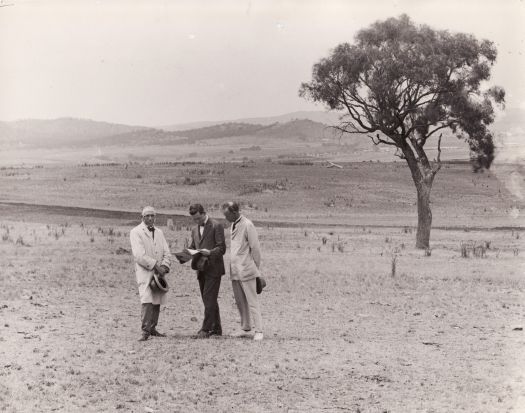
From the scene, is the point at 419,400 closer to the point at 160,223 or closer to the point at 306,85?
the point at 306,85

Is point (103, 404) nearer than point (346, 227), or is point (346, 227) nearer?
point (103, 404)

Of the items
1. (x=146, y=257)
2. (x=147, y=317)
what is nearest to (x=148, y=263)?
(x=146, y=257)

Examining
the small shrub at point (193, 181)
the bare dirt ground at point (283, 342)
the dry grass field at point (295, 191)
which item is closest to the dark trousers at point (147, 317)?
the bare dirt ground at point (283, 342)

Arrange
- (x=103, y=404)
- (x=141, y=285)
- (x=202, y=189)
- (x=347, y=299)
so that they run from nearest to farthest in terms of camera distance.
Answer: (x=103, y=404) < (x=141, y=285) < (x=347, y=299) < (x=202, y=189)

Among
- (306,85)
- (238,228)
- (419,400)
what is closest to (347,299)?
(238,228)

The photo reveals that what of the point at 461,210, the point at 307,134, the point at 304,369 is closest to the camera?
the point at 304,369

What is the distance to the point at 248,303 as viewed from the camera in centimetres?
1084

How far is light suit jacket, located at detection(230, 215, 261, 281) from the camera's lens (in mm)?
10711

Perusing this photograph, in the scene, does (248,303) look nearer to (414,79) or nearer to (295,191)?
(414,79)

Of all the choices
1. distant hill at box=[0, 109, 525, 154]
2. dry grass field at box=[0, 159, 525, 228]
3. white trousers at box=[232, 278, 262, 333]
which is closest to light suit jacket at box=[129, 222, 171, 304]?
white trousers at box=[232, 278, 262, 333]

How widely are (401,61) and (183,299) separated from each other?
13642 millimetres

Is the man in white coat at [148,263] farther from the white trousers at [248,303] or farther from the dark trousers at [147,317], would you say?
the white trousers at [248,303]

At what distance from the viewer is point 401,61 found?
25.1m

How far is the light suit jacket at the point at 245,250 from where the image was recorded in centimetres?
1071
